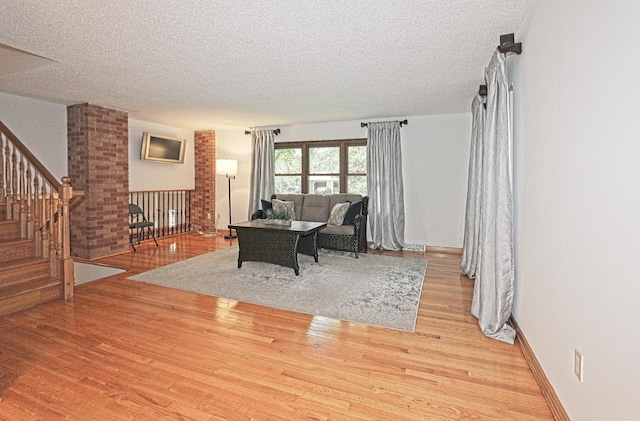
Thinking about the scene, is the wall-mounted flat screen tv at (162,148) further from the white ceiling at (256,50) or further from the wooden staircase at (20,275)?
the wooden staircase at (20,275)

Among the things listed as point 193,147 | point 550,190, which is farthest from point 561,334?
point 193,147

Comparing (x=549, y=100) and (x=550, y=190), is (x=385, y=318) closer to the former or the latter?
(x=550, y=190)

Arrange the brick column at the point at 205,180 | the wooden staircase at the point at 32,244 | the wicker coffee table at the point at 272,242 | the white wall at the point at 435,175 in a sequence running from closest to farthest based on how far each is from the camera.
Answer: the wooden staircase at the point at 32,244, the wicker coffee table at the point at 272,242, the white wall at the point at 435,175, the brick column at the point at 205,180

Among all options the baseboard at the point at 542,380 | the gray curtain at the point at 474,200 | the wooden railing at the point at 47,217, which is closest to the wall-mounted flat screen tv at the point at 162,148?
the wooden railing at the point at 47,217

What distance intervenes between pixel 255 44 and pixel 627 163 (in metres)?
2.57

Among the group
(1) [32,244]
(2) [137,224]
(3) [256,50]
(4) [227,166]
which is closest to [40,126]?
(2) [137,224]

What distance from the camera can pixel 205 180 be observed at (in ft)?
24.0

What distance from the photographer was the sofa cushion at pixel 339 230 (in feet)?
15.8

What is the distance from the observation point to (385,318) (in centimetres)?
273

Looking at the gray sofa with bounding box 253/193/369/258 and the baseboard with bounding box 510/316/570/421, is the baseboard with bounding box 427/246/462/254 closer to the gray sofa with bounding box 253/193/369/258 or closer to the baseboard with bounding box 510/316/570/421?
the gray sofa with bounding box 253/193/369/258

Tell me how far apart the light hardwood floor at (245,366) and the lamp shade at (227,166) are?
3877mm

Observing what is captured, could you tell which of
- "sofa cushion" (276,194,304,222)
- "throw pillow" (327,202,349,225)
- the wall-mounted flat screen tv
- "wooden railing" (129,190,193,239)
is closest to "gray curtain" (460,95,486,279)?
"throw pillow" (327,202,349,225)

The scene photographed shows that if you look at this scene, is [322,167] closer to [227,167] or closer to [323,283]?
[227,167]

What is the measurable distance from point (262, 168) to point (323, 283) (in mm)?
3529
